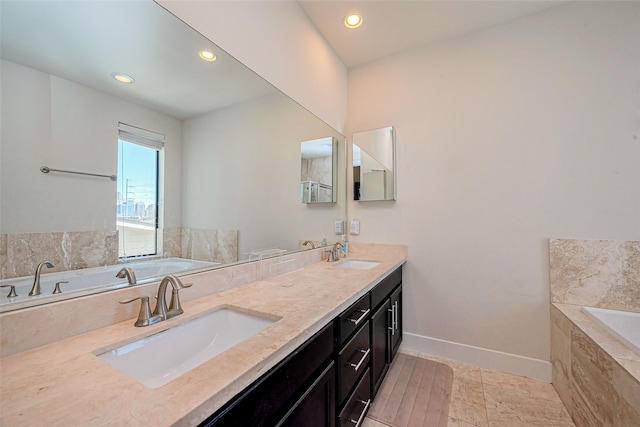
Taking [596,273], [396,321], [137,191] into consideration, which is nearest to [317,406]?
[137,191]

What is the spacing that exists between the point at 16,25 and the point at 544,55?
2910 mm

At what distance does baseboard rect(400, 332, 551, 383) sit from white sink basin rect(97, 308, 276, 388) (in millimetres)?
1841

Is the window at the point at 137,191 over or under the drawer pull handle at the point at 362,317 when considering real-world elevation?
over

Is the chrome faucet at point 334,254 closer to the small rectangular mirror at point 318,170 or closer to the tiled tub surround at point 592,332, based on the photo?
the small rectangular mirror at point 318,170

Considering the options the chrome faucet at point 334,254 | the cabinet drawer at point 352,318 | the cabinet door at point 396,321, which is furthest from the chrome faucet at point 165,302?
the cabinet door at point 396,321

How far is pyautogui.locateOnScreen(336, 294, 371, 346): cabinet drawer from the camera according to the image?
108cm

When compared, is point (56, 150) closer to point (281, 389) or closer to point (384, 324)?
point (281, 389)

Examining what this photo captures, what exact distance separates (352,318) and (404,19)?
2.28 metres

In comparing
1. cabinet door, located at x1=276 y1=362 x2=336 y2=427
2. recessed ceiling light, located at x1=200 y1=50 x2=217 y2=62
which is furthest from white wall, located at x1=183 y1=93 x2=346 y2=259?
cabinet door, located at x1=276 y1=362 x2=336 y2=427

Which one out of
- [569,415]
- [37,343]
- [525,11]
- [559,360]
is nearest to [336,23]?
[525,11]

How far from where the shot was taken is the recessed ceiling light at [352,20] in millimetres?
1943

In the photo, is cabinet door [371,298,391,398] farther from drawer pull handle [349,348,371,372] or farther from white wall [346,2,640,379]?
white wall [346,2,640,379]

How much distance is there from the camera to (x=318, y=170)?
223 cm

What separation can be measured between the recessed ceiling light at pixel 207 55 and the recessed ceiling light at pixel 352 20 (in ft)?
4.18
